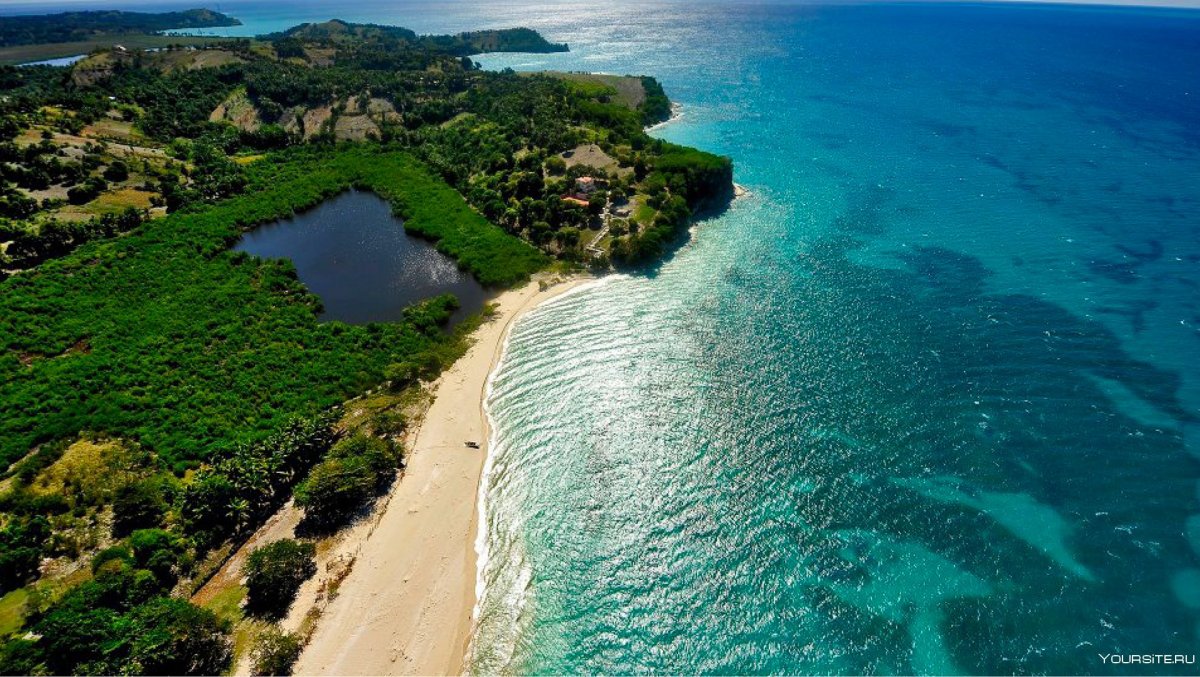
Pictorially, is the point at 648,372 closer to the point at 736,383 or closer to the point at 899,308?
the point at 736,383

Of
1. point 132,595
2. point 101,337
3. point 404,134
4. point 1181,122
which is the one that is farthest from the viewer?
point 1181,122

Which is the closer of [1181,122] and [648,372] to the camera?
[648,372]

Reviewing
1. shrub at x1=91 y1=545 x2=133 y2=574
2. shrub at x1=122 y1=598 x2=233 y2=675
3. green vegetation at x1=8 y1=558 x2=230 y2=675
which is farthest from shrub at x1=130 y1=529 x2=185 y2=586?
shrub at x1=122 y1=598 x2=233 y2=675

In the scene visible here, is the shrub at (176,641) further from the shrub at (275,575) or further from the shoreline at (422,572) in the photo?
the shoreline at (422,572)

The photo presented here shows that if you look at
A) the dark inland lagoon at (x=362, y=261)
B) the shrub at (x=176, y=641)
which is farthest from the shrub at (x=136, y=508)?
the dark inland lagoon at (x=362, y=261)

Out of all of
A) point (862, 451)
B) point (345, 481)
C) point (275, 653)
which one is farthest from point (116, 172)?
point (862, 451)

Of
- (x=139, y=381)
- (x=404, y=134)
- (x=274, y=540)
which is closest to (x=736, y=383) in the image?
(x=274, y=540)
